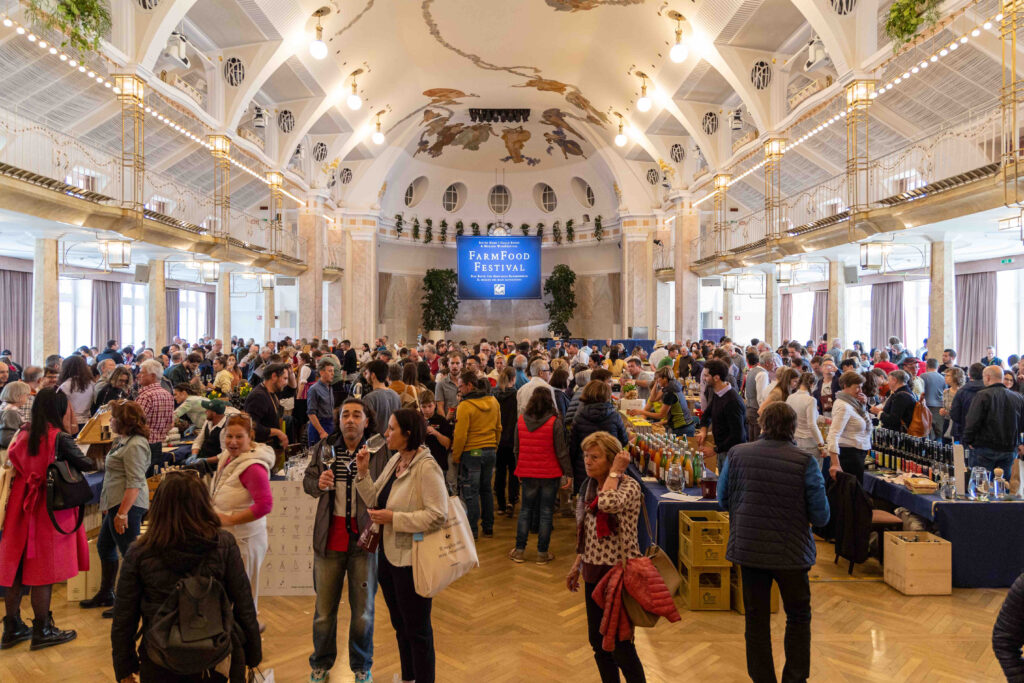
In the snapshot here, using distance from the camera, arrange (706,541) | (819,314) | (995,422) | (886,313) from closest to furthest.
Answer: (706,541)
(995,422)
(886,313)
(819,314)

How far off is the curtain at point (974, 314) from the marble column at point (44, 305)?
19248 millimetres

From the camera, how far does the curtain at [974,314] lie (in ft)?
53.4

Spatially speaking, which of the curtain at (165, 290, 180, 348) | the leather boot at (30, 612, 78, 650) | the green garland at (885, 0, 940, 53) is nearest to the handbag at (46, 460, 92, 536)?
the leather boot at (30, 612, 78, 650)

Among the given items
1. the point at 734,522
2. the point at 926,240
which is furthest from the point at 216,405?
the point at 926,240

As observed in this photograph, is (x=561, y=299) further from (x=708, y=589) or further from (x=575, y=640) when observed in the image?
(x=575, y=640)

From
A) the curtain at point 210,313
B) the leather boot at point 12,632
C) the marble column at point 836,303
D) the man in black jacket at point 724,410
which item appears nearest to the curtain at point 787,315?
the marble column at point 836,303

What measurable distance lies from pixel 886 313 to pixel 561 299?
35.0 ft

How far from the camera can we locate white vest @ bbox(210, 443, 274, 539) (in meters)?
3.25

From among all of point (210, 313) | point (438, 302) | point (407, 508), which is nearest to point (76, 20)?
point (407, 508)

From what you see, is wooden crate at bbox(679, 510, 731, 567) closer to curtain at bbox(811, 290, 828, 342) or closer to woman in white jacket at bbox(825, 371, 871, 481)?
woman in white jacket at bbox(825, 371, 871, 481)

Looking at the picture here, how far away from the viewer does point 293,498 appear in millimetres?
4676

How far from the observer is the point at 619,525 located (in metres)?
2.87

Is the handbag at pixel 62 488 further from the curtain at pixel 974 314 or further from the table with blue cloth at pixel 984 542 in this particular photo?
the curtain at pixel 974 314

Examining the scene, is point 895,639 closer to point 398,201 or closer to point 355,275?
point 355,275
